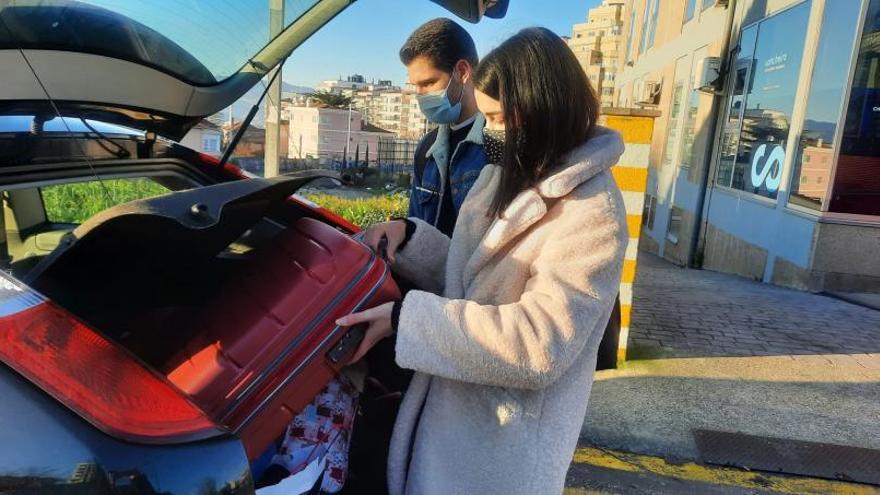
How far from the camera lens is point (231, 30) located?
1.90m

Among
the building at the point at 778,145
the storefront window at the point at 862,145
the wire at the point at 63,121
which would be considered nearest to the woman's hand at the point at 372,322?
the wire at the point at 63,121

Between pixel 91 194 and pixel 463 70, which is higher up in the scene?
pixel 463 70

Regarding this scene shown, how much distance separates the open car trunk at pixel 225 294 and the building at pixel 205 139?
72cm

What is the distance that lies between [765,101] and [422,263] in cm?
783

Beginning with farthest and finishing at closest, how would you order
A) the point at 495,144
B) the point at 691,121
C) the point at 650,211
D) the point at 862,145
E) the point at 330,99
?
the point at 650,211 → the point at 691,121 → the point at 862,145 → the point at 330,99 → the point at 495,144

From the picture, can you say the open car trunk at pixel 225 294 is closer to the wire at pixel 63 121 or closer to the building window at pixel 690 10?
the wire at pixel 63 121

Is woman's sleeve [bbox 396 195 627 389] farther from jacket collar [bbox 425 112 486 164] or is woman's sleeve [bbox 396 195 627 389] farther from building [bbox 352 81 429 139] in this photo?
building [bbox 352 81 429 139]

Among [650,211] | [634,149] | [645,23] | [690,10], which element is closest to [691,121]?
[690,10]

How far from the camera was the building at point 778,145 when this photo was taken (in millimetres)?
6090

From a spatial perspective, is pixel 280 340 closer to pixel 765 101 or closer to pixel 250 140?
pixel 250 140

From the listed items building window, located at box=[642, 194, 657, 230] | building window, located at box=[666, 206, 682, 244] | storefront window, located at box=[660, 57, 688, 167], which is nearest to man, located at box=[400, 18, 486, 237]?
building window, located at box=[666, 206, 682, 244]

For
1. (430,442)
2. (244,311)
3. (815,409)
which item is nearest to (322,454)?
(430,442)

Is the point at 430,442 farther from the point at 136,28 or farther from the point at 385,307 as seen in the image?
the point at 136,28

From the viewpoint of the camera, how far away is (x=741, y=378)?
3.97 meters
